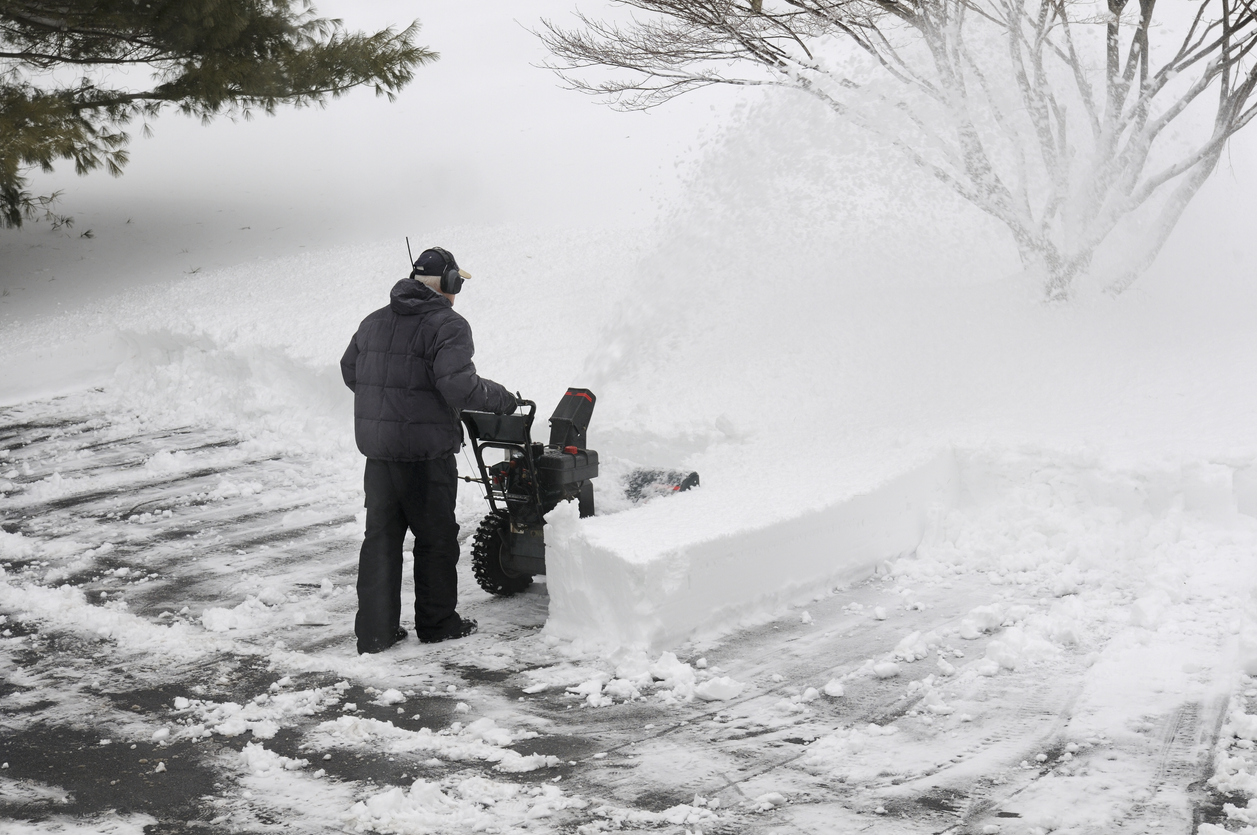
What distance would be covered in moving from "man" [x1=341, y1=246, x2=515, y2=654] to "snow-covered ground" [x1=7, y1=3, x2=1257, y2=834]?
0.24m

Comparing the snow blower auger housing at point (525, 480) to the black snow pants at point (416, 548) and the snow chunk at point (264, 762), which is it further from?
the snow chunk at point (264, 762)

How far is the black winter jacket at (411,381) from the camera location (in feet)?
14.2

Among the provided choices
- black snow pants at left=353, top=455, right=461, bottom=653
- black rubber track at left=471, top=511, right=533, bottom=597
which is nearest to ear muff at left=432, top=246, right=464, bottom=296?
black snow pants at left=353, top=455, right=461, bottom=653

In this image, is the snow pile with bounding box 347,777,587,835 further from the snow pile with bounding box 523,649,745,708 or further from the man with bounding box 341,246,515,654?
the man with bounding box 341,246,515,654

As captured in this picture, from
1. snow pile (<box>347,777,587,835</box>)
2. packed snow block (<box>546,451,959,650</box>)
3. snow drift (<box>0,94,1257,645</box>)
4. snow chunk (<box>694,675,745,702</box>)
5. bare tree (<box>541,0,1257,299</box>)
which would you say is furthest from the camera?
bare tree (<box>541,0,1257,299</box>)

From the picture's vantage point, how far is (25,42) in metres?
12.2

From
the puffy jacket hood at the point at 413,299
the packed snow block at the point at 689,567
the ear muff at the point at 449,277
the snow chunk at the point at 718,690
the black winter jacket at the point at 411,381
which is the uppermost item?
the ear muff at the point at 449,277

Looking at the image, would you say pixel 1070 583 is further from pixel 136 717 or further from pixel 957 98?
pixel 957 98

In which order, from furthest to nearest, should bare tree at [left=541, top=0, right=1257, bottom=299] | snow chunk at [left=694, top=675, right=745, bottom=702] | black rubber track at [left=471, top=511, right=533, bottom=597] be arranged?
bare tree at [left=541, top=0, right=1257, bottom=299] < black rubber track at [left=471, top=511, right=533, bottom=597] < snow chunk at [left=694, top=675, right=745, bottom=702]

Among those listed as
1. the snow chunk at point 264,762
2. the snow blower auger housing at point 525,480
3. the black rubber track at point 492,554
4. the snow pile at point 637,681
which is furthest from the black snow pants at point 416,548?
the snow chunk at point 264,762

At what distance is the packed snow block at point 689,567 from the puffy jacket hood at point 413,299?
1.04m

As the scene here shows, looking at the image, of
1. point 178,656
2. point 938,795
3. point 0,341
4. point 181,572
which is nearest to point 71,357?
point 0,341

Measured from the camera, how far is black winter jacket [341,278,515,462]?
4.33 m

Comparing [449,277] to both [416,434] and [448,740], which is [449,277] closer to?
[416,434]
